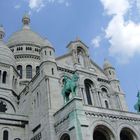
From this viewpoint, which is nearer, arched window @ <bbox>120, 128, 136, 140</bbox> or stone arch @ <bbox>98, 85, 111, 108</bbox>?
arched window @ <bbox>120, 128, 136, 140</bbox>

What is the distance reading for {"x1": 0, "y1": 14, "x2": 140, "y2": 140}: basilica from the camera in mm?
26766

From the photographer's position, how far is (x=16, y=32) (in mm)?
55375

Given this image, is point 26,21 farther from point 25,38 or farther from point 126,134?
point 126,134

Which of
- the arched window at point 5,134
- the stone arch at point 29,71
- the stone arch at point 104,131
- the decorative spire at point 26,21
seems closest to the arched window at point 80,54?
the stone arch at point 29,71

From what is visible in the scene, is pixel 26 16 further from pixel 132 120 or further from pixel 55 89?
pixel 132 120

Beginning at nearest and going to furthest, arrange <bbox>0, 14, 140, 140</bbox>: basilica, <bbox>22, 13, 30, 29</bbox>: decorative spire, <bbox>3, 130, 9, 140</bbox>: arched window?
<bbox>0, 14, 140, 140</bbox>: basilica < <bbox>3, 130, 9, 140</bbox>: arched window < <bbox>22, 13, 30, 29</bbox>: decorative spire

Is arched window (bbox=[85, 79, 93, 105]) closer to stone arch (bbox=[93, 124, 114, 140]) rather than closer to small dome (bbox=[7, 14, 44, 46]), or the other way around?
stone arch (bbox=[93, 124, 114, 140])

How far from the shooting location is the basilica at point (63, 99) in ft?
87.8

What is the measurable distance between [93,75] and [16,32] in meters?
24.1

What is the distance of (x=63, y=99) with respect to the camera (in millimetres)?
31625

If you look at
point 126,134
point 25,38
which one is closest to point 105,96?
point 126,134

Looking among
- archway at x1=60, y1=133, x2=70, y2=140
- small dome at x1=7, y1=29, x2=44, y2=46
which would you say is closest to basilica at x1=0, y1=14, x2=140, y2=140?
archway at x1=60, y1=133, x2=70, y2=140

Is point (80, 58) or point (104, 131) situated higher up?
point (80, 58)

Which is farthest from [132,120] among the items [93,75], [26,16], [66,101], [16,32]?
[26,16]
